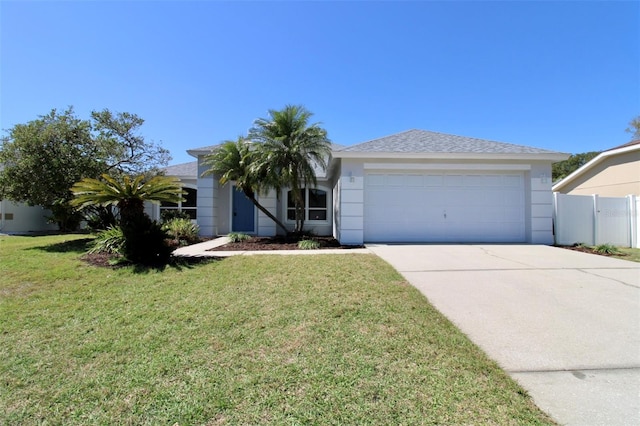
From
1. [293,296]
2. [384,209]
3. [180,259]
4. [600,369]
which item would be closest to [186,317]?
[293,296]

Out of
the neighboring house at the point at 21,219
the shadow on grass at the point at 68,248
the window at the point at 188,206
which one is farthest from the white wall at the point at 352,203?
the neighboring house at the point at 21,219

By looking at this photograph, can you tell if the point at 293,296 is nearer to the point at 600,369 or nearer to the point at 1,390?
the point at 1,390

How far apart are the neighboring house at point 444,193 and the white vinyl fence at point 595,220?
61 centimetres

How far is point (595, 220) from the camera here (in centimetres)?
1044

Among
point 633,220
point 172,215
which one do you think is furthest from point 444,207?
point 172,215

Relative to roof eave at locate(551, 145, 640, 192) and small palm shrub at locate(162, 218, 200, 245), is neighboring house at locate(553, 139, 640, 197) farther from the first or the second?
→ small palm shrub at locate(162, 218, 200, 245)

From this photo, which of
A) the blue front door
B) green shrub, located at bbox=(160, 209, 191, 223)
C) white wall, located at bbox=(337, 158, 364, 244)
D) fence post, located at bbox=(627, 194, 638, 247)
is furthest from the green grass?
fence post, located at bbox=(627, 194, 638, 247)

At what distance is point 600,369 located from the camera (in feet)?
9.39

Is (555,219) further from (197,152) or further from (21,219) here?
(21,219)

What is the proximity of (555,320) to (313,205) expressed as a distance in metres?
11.4

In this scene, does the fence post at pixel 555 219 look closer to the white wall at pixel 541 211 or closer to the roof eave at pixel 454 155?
the white wall at pixel 541 211

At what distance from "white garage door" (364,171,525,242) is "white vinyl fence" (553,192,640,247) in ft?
4.55

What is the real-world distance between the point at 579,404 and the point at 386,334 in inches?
69.2

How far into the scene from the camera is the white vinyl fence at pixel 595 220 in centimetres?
1048
